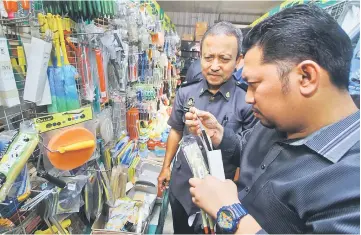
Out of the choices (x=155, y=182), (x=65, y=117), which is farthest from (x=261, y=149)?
(x=155, y=182)

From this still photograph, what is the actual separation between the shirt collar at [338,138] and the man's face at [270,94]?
75 millimetres

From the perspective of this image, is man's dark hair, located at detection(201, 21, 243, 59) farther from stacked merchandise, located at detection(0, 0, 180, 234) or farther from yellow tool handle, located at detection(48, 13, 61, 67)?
yellow tool handle, located at detection(48, 13, 61, 67)

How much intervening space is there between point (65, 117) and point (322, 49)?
996 millimetres

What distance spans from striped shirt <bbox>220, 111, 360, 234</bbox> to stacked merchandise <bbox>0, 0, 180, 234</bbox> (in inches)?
30.6

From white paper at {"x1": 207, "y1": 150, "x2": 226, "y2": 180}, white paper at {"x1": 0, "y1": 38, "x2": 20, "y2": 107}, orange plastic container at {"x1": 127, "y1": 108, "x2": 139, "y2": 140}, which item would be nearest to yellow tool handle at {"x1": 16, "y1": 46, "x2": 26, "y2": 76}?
white paper at {"x1": 0, "y1": 38, "x2": 20, "y2": 107}

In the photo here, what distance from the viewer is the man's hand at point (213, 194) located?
0.58m

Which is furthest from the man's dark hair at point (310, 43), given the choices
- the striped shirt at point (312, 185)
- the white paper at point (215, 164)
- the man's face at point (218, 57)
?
the man's face at point (218, 57)

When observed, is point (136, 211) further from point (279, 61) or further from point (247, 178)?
point (279, 61)

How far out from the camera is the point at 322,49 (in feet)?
1.64

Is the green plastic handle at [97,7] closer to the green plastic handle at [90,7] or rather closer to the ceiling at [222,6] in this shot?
the green plastic handle at [90,7]

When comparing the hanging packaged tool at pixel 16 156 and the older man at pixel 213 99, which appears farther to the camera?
the older man at pixel 213 99

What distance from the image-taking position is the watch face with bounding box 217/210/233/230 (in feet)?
1.75

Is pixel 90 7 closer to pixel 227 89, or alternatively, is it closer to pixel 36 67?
pixel 36 67

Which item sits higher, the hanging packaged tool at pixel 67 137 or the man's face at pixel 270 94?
the man's face at pixel 270 94
